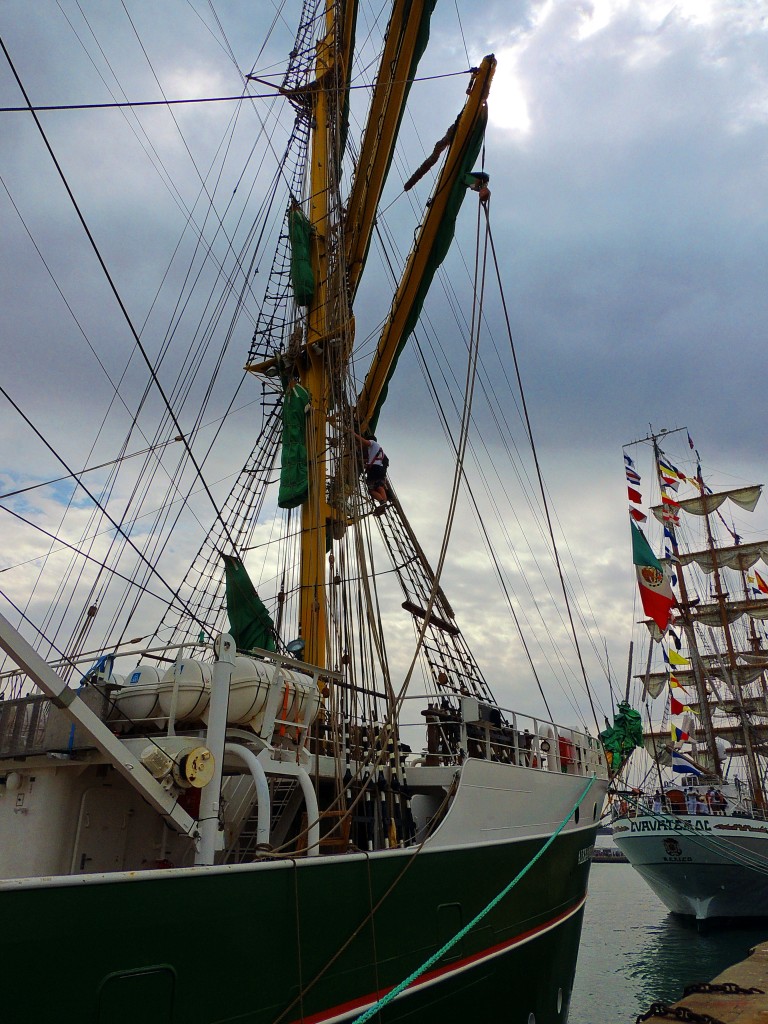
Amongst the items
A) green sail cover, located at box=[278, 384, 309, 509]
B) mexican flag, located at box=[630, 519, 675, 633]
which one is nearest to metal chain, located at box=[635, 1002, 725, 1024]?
green sail cover, located at box=[278, 384, 309, 509]

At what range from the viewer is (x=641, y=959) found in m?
21.3

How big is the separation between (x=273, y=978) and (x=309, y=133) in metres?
20.4

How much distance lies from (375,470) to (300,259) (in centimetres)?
507

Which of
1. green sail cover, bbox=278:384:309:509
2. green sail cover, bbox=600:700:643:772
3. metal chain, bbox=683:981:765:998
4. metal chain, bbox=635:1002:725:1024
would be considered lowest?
metal chain, bbox=683:981:765:998

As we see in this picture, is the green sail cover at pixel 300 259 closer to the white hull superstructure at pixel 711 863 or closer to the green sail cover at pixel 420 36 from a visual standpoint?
the green sail cover at pixel 420 36

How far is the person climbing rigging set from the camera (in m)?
15.1

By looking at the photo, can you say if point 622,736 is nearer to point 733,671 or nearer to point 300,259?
point 300,259

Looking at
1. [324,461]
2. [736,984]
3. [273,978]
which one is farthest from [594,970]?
[273,978]

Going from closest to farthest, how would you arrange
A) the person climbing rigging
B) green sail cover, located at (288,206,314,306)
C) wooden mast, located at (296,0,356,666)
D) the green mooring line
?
the green mooring line
wooden mast, located at (296,0,356,666)
the person climbing rigging
green sail cover, located at (288,206,314,306)

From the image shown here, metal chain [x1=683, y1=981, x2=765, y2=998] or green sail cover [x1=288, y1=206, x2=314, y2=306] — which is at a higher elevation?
green sail cover [x1=288, y1=206, x2=314, y2=306]

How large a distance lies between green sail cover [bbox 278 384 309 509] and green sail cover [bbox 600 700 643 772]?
781cm

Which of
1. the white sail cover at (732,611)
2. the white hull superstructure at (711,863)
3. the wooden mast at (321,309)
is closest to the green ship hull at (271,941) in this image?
the wooden mast at (321,309)

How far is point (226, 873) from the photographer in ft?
16.5

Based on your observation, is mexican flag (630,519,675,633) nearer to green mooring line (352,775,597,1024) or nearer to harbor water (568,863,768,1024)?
harbor water (568,863,768,1024)
